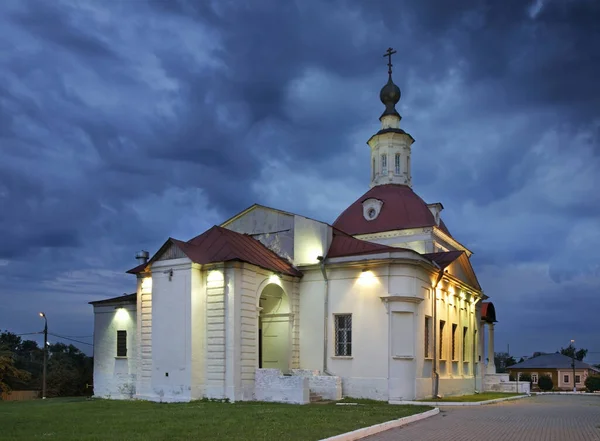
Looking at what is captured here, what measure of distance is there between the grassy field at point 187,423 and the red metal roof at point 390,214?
1813 cm

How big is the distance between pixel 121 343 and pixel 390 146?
71.6 feet

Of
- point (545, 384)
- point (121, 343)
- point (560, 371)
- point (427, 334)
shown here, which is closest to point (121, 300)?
point (121, 343)

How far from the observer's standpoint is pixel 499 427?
1594 centimetres

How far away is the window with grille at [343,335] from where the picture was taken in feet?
87.4

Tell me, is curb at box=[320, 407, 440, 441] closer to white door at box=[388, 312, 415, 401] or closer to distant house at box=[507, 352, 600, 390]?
white door at box=[388, 312, 415, 401]

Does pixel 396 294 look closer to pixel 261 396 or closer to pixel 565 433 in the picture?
pixel 261 396

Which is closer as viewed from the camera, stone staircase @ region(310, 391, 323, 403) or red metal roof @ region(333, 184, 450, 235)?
stone staircase @ region(310, 391, 323, 403)

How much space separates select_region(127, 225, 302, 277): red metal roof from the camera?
24.4 m

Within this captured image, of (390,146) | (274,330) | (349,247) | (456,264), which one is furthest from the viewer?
(390,146)

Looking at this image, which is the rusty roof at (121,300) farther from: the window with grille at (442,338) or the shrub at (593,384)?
the shrub at (593,384)

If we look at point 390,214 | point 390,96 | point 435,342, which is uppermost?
point 390,96

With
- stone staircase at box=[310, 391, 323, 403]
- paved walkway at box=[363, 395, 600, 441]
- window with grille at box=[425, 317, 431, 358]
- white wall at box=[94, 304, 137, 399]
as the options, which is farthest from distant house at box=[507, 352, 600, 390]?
paved walkway at box=[363, 395, 600, 441]

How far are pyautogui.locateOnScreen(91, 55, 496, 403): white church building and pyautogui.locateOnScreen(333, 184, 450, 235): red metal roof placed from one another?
16.5 feet

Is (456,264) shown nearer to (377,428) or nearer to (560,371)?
(377,428)
